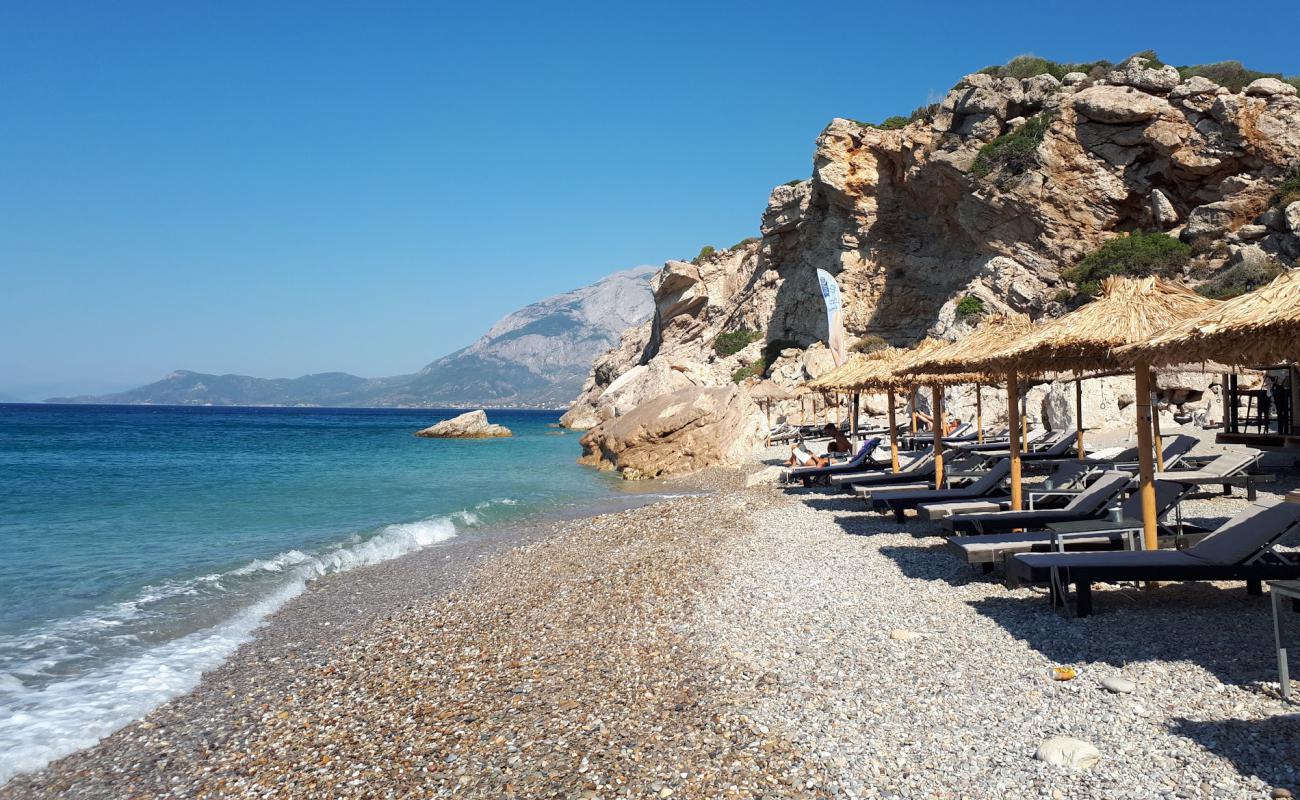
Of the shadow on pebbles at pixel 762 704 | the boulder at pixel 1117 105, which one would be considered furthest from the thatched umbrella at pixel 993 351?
the boulder at pixel 1117 105

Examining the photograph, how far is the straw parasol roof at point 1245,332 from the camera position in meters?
4.59

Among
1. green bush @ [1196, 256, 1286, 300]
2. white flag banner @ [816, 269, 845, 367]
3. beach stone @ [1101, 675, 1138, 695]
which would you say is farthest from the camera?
green bush @ [1196, 256, 1286, 300]

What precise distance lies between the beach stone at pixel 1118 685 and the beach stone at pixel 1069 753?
2.52ft

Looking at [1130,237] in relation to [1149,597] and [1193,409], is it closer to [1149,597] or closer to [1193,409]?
[1193,409]

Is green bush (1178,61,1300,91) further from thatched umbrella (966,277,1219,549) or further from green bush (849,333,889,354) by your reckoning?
thatched umbrella (966,277,1219,549)

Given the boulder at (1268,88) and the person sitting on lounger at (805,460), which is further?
the boulder at (1268,88)

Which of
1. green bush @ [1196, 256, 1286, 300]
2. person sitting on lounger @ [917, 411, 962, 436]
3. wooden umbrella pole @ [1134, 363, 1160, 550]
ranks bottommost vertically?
person sitting on lounger @ [917, 411, 962, 436]

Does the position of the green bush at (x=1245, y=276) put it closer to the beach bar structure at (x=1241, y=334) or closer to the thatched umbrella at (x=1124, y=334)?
the thatched umbrella at (x=1124, y=334)

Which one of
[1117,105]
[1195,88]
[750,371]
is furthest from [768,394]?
[1195,88]

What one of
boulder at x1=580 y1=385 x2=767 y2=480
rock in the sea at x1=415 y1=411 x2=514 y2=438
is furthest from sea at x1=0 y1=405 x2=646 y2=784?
rock in the sea at x1=415 y1=411 x2=514 y2=438

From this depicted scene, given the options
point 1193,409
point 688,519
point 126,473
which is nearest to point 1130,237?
point 1193,409

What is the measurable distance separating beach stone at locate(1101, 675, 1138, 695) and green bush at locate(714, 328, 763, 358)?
4689 cm

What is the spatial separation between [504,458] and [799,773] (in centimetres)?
2979

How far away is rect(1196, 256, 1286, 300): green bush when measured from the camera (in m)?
23.1
